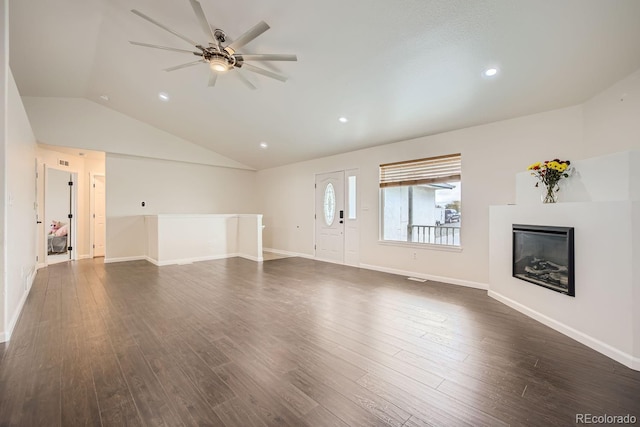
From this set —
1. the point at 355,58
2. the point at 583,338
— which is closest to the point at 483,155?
the point at 355,58

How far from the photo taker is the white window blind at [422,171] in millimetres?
4664

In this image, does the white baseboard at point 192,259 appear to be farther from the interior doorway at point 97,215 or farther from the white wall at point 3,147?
the white wall at point 3,147

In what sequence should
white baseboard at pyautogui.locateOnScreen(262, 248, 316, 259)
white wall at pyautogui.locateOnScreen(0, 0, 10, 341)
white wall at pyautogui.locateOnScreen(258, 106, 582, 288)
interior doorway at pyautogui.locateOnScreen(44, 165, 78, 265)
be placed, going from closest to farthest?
white wall at pyautogui.locateOnScreen(0, 0, 10, 341) < white wall at pyautogui.locateOnScreen(258, 106, 582, 288) < interior doorway at pyautogui.locateOnScreen(44, 165, 78, 265) < white baseboard at pyautogui.locateOnScreen(262, 248, 316, 259)

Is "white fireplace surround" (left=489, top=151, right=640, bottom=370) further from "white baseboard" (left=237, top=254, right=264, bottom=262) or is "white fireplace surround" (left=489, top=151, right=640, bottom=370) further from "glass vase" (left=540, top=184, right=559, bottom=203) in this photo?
"white baseboard" (left=237, top=254, right=264, bottom=262)

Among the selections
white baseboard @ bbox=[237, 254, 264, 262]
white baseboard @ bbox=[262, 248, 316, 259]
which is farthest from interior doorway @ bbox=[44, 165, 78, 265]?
white baseboard @ bbox=[262, 248, 316, 259]

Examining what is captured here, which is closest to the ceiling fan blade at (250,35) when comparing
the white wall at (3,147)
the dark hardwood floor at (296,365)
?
the white wall at (3,147)

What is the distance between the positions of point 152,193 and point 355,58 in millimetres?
6356

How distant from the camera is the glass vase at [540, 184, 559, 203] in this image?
312 centimetres

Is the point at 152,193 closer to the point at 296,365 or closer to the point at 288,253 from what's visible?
the point at 288,253

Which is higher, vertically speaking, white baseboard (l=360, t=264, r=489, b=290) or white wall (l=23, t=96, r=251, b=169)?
white wall (l=23, t=96, r=251, b=169)

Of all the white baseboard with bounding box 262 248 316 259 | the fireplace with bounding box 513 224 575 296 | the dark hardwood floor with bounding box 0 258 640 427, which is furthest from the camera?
the white baseboard with bounding box 262 248 316 259

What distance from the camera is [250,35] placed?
2678 millimetres

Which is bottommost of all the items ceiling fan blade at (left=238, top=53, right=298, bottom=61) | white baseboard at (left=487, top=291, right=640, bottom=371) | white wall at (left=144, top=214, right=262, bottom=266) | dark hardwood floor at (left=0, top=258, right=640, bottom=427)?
dark hardwood floor at (left=0, top=258, right=640, bottom=427)

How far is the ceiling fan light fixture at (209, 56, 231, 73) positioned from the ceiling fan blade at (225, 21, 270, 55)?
0.57ft
